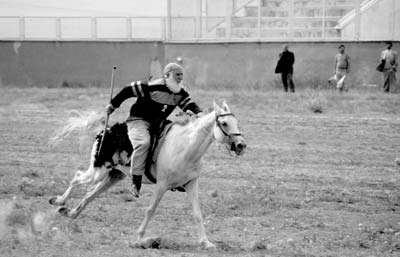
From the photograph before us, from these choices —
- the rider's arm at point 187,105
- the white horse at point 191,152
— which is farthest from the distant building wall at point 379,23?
the white horse at point 191,152

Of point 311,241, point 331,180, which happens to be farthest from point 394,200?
point 311,241

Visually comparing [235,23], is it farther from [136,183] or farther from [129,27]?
[136,183]

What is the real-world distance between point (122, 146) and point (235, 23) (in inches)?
912

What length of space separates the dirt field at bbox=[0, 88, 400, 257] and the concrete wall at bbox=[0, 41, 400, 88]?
776cm

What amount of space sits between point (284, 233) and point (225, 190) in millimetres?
3114

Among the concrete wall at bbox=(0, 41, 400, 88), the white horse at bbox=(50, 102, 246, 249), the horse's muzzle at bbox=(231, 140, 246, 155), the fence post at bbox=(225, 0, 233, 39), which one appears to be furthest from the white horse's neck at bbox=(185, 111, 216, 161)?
the fence post at bbox=(225, 0, 233, 39)

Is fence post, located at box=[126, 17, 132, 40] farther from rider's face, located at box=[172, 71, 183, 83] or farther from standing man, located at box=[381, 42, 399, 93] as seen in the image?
rider's face, located at box=[172, 71, 183, 83]

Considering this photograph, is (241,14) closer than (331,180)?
No

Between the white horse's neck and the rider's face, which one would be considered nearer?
the white horse's neck

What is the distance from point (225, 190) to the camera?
560 inches

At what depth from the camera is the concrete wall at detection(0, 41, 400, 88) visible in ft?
105

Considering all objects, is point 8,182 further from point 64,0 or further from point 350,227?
point 64,0

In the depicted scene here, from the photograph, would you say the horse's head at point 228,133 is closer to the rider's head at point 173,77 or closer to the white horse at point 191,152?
the white horse at point 191,152

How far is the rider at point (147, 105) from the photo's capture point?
1059 centimetres
